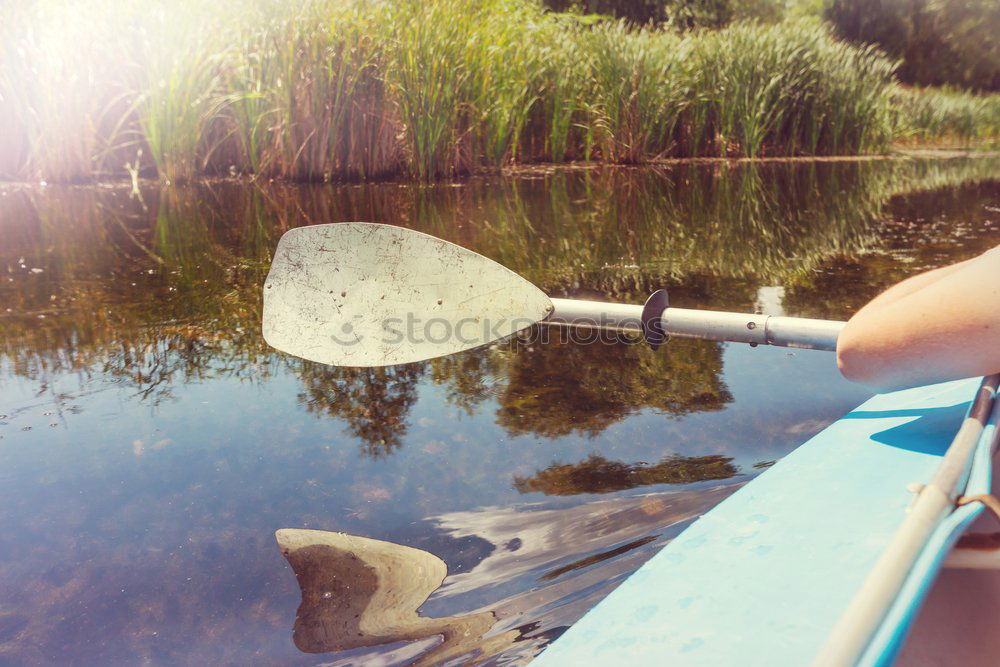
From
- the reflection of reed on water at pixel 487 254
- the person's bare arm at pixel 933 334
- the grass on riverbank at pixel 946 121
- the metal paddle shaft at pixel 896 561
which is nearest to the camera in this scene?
the metal paddle shaft at pixel 896 561

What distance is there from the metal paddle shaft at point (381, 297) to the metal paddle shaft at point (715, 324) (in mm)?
177

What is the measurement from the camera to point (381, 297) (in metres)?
1.86

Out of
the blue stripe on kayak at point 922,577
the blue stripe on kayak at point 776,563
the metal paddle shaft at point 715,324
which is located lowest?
the blue stripe on kayak at point 776,563

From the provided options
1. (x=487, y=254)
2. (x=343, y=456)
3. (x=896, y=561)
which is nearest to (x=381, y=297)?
(x=343, y=456)

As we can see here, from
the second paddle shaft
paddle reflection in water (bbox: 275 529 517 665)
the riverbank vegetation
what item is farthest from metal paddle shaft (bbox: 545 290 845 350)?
the riverbank vegetation

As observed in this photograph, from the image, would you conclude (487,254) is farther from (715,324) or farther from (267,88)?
(267,88)

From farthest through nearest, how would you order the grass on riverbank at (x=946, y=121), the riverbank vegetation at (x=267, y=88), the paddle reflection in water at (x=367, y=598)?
the grass on riverbank at (x=946, y=121), the riverbank vegetation at (x=267, y=88), the paddle reflection in water at (x=367, y=598)

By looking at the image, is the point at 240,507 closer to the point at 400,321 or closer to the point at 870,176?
the point at 400,321

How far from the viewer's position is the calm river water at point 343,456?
4.02 ft

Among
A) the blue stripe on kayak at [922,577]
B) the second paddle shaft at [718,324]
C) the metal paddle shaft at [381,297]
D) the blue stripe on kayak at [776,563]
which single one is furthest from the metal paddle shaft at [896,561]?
the metal paddle shaft at [381,297]

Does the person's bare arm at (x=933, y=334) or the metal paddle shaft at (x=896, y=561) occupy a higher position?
the person's bare arm at (x=933, y=334)

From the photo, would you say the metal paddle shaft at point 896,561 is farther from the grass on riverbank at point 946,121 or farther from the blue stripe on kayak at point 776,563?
the grass on riverbank at point 946,121

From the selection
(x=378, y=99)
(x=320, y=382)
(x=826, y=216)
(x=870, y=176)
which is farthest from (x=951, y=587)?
(x=870, y=176)

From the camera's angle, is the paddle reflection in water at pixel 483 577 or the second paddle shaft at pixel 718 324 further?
the second paddle shaft at pixel 718 324
